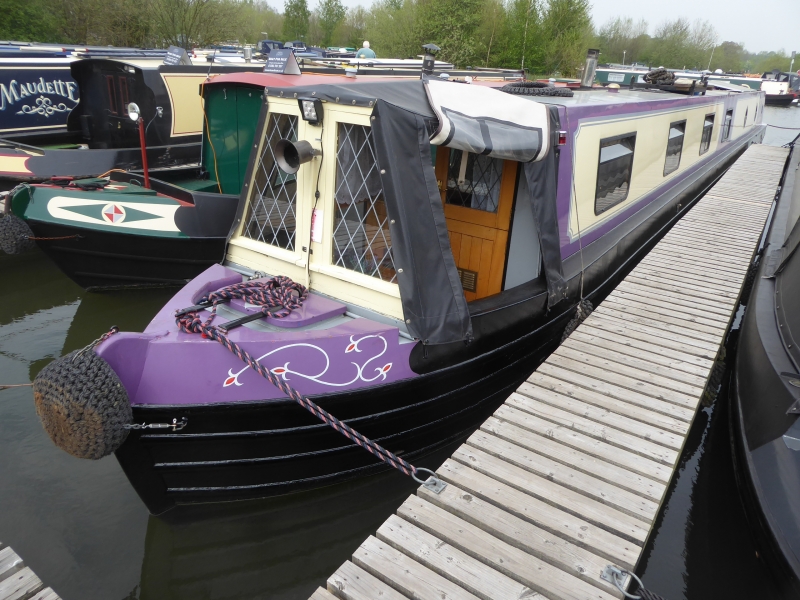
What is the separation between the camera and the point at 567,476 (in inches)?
111

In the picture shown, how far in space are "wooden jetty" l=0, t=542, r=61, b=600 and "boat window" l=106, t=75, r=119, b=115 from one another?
7434 millimetres

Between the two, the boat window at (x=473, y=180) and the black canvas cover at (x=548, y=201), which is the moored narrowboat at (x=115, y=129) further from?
the black canvas cover at (x=548, y=201)

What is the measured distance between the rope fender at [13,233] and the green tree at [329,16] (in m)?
49.1

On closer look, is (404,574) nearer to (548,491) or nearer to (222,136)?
(548,491)

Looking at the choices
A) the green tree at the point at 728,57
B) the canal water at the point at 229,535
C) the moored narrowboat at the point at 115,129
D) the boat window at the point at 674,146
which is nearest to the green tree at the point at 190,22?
the moored narrowboat at the point at 115,129

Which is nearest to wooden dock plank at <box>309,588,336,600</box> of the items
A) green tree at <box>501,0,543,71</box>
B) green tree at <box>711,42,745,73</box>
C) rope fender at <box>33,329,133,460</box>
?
rope fender at <box>33,329,133,460</box>

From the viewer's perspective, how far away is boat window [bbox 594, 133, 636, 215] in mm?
5190

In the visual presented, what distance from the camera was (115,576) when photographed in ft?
11.6

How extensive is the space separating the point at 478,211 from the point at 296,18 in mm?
47130

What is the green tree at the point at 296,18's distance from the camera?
4512 centimetres

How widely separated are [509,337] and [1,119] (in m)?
8.35

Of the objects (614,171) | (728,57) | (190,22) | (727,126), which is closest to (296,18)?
(190,22)

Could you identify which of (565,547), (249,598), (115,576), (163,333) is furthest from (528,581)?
(115,576)

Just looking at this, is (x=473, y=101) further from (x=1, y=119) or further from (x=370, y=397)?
(x=1, y=119)
